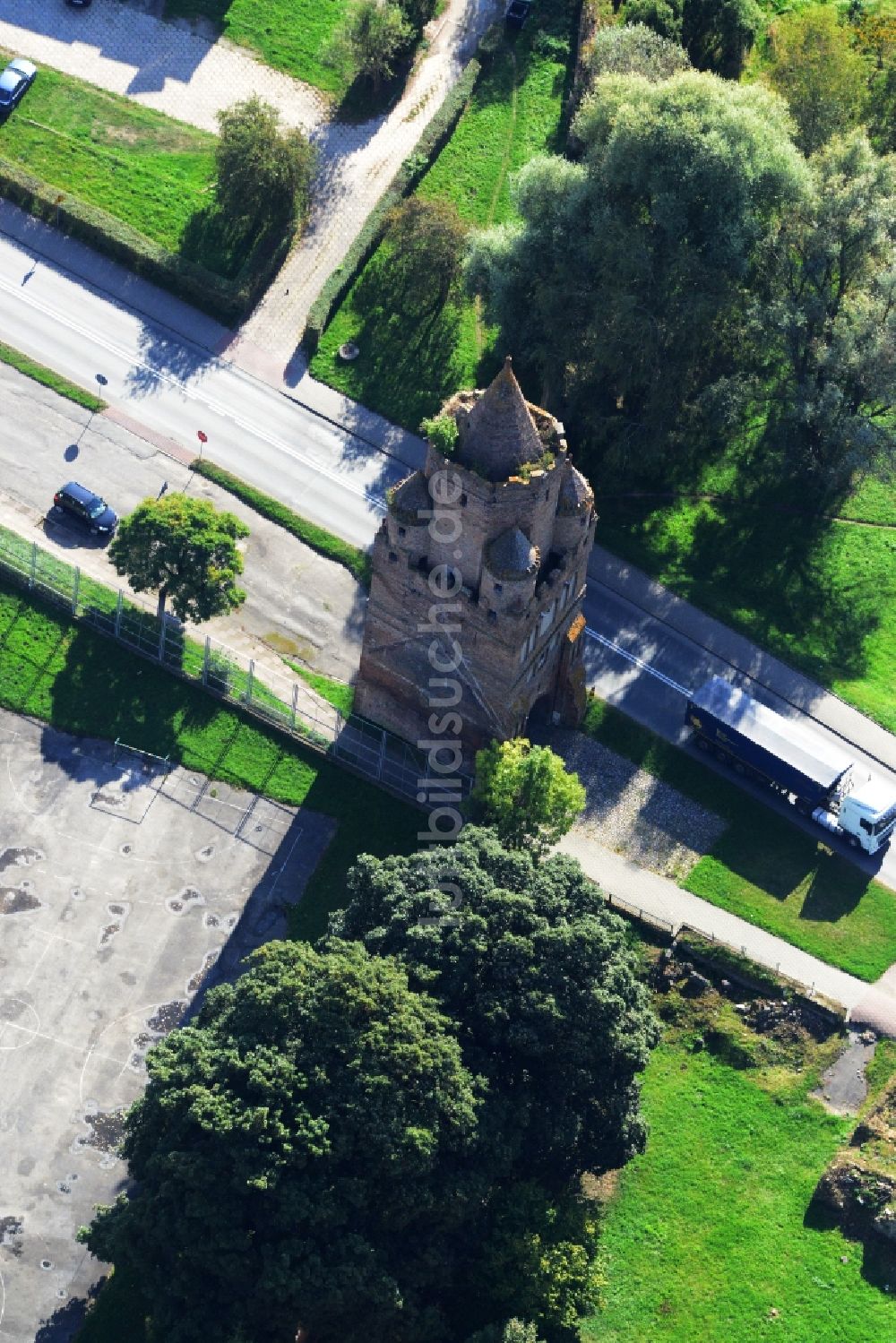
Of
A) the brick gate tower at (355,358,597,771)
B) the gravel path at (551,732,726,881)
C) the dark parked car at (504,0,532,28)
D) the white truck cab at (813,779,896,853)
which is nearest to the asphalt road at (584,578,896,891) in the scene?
the gravel path at (551,732,726,881)

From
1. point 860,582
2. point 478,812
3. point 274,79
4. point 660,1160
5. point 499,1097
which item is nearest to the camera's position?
point 499,1097

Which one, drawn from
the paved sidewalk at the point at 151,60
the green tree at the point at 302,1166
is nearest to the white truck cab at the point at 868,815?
the green tree at the point at 302,1166

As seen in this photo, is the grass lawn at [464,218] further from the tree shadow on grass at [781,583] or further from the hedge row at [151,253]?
the tree shadow on grass at [781,583]

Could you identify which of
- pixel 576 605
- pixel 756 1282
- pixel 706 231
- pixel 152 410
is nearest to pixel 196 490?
pixel 152 410

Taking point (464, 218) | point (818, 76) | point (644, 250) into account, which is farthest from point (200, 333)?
point (818, 76)

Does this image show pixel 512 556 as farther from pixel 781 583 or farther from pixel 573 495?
pixel 781 583

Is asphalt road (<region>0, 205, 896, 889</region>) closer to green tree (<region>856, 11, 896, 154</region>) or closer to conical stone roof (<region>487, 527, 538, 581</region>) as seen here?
conical stone roof (<region>487, 527, 538, 581</region>)

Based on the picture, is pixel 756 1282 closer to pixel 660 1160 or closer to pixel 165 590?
pixel 660 1160
